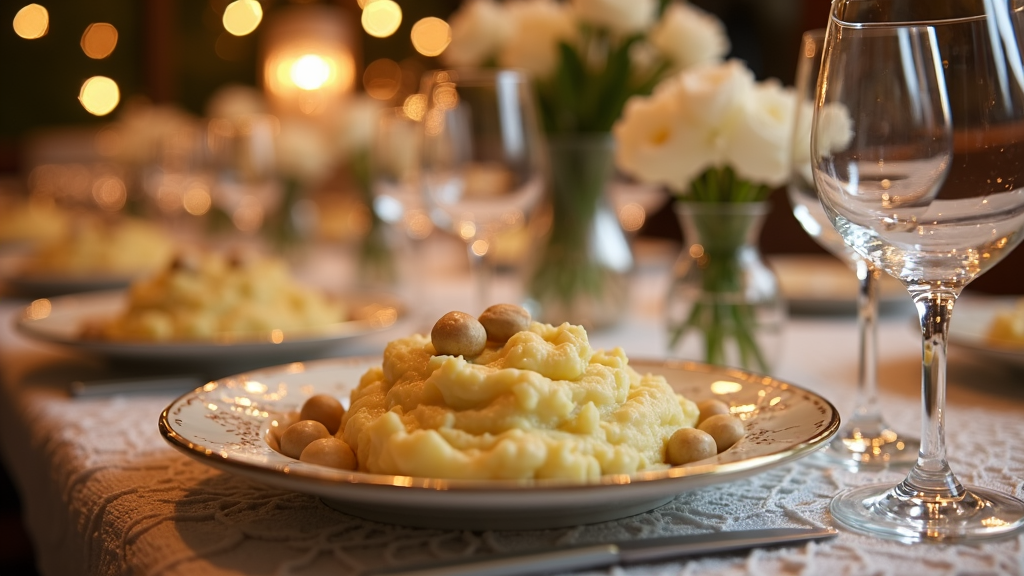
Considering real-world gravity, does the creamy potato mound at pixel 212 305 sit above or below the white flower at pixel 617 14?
below

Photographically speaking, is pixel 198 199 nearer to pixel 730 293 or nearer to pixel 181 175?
pixel 181 175

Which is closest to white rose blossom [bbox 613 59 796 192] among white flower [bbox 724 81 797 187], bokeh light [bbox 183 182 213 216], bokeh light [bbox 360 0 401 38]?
white flower [bbox 724 81 797 187]

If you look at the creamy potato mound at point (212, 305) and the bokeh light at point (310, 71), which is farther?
the bokeh light at point (310, 71)

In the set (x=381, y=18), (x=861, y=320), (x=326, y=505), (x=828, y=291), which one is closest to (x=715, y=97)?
(x=861, y=320)

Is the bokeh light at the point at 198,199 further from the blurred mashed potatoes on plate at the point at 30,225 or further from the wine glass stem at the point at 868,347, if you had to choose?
the wine glass stem at the point at 868,347

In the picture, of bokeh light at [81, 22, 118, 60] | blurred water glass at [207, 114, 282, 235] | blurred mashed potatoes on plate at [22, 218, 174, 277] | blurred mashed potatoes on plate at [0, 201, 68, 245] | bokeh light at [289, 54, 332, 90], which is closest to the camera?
blurred mashed potatoes on plate at [22, 218, 174, 277]

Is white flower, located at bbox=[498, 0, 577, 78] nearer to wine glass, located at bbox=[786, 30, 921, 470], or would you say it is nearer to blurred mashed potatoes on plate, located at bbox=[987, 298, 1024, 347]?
wine glass, located at bbox=[786, 30, 921, 470]

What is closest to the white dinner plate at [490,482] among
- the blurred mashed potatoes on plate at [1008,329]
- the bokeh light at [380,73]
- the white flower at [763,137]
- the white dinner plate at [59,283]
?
the white flower at [763,137]
